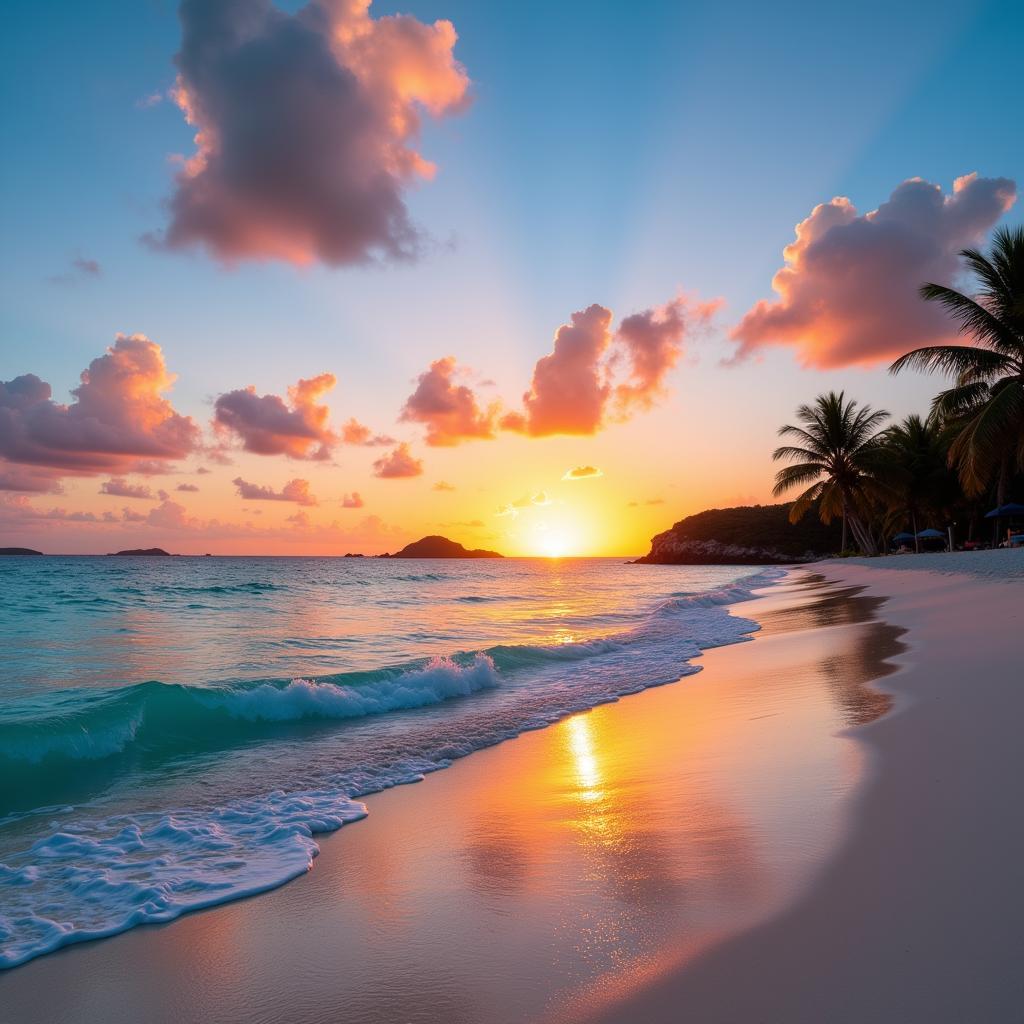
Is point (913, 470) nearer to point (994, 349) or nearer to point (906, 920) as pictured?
point (994, 349)

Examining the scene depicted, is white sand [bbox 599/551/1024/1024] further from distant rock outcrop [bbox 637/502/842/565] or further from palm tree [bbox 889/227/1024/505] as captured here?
distant rock outcrop [bbox 637/502/842/565]

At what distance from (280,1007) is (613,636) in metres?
14.4

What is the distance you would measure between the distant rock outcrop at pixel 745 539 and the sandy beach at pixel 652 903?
94.7m

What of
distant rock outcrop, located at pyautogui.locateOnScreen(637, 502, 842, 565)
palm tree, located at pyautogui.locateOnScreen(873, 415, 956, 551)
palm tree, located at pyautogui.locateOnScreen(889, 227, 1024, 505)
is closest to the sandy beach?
palm tree, located at pyautogui.locateOnScreen(889, 227, 1024, 505)

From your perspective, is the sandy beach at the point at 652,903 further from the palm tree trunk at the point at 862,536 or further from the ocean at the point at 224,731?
the palm tree trunk at the point at 862,536

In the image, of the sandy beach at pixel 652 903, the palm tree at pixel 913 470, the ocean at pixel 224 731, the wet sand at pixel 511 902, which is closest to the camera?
the sandy beach at pixel 652 903

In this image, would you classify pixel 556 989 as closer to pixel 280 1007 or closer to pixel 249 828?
pixel 280 1007

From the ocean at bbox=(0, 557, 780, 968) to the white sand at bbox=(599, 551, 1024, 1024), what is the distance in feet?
8.51

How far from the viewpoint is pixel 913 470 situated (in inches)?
1748

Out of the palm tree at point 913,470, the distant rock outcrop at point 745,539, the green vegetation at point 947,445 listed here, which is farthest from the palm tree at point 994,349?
the distant rock outcrop at point 745,539

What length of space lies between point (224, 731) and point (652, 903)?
6.70 metres

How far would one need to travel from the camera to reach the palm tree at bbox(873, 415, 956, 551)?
135 feet

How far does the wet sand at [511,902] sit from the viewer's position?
242cm

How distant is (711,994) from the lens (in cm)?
214
